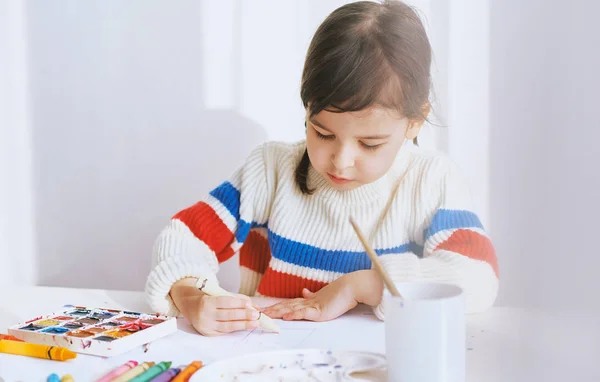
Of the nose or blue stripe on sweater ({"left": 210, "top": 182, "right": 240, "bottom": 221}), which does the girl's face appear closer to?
the nose

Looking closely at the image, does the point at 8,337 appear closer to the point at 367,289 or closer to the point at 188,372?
the point at 188,372

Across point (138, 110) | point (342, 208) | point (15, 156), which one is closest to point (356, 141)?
point (342, 208)

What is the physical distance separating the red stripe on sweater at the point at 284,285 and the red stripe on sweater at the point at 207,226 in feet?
0.23

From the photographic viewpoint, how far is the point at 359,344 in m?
0.64

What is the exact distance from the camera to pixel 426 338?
484 millimetres

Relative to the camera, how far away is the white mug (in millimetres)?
481

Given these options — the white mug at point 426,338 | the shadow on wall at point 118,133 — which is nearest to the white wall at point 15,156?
the shadow on wall at point 118,133

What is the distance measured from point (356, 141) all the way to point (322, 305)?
170mm

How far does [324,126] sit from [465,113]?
23 cm

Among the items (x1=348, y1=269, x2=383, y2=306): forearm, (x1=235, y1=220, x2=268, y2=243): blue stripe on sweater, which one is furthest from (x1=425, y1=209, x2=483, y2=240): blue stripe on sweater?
(x1=235, y1=220, x2=268, y2=243): blue stripe on sweater

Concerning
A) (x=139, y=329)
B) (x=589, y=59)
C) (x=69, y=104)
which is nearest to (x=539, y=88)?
(x=589, y=59)

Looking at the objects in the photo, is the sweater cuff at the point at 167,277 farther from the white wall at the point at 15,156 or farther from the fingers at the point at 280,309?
the white wall at the point at 15,156

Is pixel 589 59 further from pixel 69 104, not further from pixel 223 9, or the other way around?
pixel 69 104

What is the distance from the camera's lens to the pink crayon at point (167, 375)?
20.7 inches
